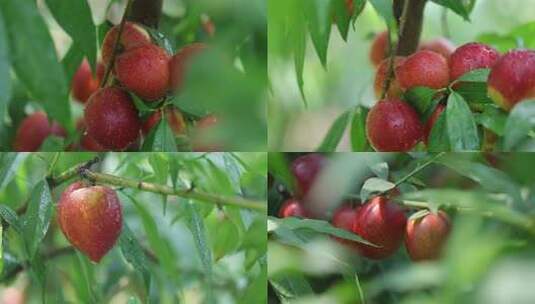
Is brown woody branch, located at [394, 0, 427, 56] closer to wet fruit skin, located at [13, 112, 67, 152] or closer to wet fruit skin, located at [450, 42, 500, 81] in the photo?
wet fruit skin, located at [450, 42, 500, 81]

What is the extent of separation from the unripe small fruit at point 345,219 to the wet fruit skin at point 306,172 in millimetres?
26

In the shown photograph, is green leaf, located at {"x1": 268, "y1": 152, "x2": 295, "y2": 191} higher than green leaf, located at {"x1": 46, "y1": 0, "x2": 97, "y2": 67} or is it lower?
lower

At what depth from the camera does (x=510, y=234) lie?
345 millimetres

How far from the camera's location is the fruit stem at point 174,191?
25.5 inches

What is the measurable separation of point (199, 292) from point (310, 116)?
225 mm

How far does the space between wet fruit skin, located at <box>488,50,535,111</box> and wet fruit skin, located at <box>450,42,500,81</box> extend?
59 mm

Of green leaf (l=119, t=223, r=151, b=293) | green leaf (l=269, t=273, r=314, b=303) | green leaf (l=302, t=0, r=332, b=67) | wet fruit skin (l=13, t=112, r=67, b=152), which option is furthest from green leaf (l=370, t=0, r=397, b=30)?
wet fruit skin (l=13, t=112, r=67, b=152)

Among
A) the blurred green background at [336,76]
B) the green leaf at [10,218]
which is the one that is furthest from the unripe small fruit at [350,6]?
the green leaf at [10,218]

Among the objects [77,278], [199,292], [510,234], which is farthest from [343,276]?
[199,292]

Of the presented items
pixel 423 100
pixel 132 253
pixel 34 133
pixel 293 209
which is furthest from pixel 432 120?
pixel 34 133

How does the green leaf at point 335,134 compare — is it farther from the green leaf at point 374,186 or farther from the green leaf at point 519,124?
the green leaf at point 519,124

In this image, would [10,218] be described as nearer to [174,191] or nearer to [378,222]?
[174,191]

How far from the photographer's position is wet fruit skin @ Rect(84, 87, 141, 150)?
60 centimetres

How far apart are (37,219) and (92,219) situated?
0.03m
